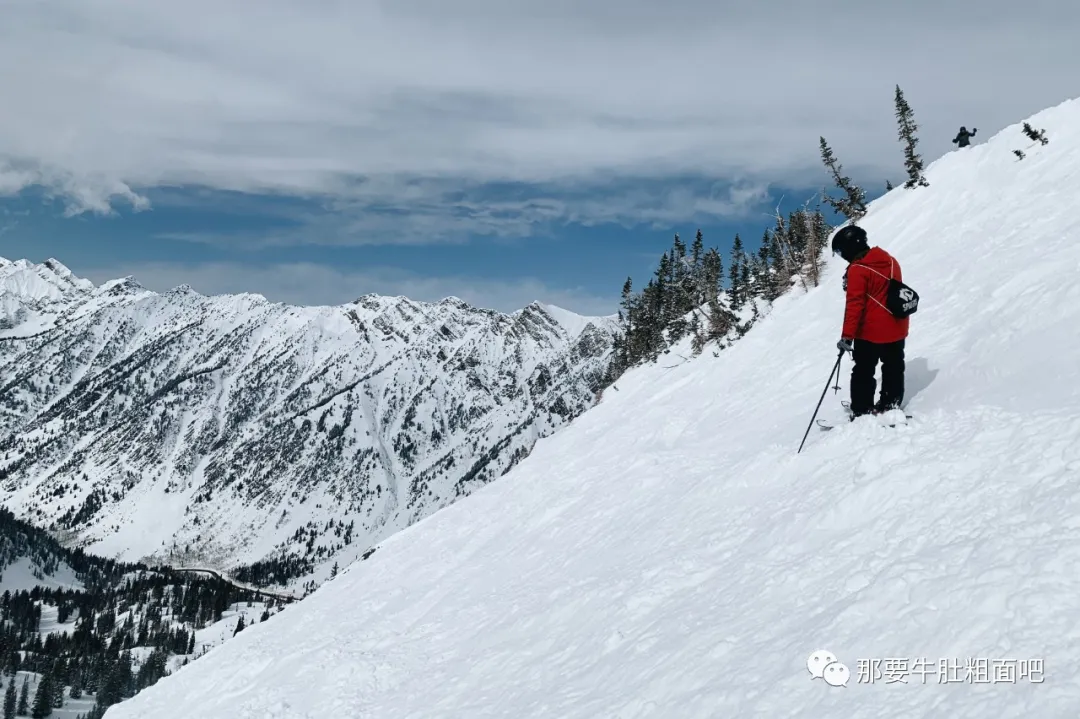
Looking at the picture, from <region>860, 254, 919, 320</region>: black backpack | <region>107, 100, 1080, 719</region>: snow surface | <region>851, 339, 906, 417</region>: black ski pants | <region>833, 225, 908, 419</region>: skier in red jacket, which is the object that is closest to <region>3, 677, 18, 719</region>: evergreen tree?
<region>107, 100, 1080, 719</region>: snow surface

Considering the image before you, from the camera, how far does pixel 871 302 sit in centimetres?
1071

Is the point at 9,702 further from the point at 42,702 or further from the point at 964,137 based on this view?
the point at 964,137

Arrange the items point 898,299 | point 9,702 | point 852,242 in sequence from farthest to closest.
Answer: point 9,702 → point 852,242 → point 898,299

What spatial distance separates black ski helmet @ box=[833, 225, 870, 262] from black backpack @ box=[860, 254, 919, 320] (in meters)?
0.72

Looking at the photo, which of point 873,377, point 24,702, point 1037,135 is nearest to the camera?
point 873,377

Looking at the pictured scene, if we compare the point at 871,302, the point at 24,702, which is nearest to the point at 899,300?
the point at 871,302

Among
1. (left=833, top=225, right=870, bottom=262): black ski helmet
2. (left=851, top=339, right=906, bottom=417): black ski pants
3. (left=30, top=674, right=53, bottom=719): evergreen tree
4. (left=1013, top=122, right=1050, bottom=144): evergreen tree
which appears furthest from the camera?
(left=30, top=674, right=53, bottom=719): evergreen tree

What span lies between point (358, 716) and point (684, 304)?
59.9m

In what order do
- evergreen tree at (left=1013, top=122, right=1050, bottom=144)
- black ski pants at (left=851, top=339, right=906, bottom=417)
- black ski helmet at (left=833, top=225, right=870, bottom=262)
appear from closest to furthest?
black ski pants at (left=851, top=339, right=906, bottom=417)
black ski helmet at (left=833, top=225, right=870, bottom=262)
evergreen tree at (left=1013, top=122, right=1050, bottom=144)

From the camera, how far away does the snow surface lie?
18.3ft

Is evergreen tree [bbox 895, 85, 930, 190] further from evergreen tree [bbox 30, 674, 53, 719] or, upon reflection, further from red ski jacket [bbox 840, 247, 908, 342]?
evergreen tree [bbox 30, 674, 53, 719]

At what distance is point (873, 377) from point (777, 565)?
455 cm

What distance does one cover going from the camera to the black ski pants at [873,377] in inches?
416

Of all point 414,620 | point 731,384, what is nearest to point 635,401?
A: point 731,384
